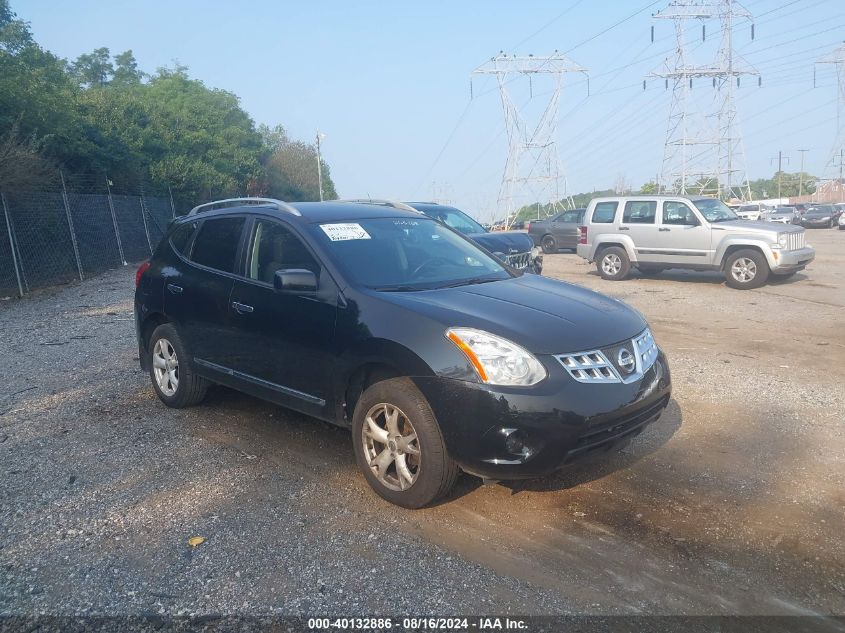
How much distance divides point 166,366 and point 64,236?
1282 centimetres

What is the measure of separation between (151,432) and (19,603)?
7.85 ft

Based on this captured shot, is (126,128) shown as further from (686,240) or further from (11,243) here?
(686,240)

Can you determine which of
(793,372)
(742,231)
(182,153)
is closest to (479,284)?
(793,372)

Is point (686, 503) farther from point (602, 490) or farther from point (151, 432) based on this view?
point (151, 432)

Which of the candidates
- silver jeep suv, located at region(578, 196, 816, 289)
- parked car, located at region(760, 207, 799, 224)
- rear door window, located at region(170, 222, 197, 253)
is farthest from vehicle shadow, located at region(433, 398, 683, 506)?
parked car, located at region(760, 207, 799, 224)

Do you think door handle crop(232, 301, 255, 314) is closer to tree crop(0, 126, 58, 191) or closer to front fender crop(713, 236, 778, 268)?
front fender crop(713, 236, 778, 268)

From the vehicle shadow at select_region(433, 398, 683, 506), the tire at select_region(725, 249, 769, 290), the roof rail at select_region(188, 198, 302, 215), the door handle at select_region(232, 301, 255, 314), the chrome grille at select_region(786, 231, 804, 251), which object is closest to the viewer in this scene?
the vehicle shadow at select_region(433, 398, 683, 506)

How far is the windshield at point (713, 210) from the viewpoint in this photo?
14312 mm

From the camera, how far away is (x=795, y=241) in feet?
45.7

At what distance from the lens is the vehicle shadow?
173 inches

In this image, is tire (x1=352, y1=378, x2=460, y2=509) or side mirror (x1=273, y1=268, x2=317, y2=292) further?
side mirror (x1=273, y1=268, x2=317, y2=292)

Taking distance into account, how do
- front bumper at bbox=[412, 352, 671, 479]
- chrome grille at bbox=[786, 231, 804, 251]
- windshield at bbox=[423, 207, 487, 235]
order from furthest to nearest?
chrome grille at bbox=[786, 231, 804, 251], windshield at bbox=[423, 207, 487, 235], front bumper at bbox=[412, 352, 671, 479]

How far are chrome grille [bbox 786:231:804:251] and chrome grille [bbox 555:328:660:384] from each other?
1092 cm

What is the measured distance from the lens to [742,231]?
13688 mm
